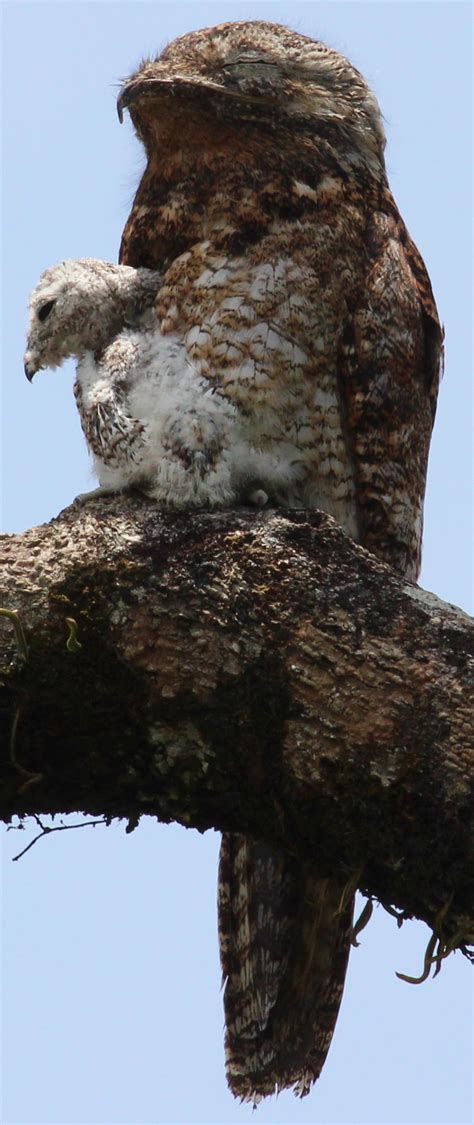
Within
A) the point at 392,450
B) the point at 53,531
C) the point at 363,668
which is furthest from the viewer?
the point at 392,450

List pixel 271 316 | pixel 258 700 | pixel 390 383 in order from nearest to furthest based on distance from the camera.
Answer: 1. pixel 258 700
2. pixel 271 316
3. pixel 390 383

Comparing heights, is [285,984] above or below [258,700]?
Answer: below

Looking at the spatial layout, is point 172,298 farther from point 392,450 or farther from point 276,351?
point 392,450

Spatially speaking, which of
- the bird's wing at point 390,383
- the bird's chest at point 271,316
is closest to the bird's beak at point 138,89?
the bird's chest at point 271,316

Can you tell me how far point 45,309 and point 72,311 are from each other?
9 cm

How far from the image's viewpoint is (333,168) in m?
4.29

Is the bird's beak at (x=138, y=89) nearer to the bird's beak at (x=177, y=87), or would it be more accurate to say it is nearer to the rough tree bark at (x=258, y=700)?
the bird's beak at (x=177, y=87)

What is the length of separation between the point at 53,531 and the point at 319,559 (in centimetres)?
74

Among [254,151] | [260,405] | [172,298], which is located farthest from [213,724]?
[254,151]

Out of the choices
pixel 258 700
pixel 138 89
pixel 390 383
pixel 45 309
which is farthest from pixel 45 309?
pixel 258 700

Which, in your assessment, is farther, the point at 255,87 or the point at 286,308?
the point at 255,87

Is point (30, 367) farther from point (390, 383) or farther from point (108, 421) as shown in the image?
point (390, 383)

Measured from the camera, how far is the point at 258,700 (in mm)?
3484

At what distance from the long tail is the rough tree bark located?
692 millimetres
